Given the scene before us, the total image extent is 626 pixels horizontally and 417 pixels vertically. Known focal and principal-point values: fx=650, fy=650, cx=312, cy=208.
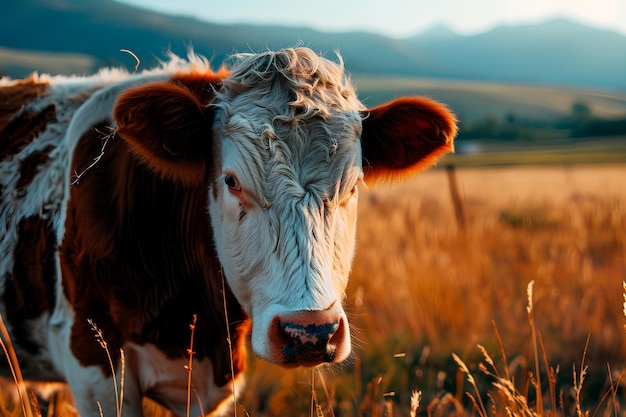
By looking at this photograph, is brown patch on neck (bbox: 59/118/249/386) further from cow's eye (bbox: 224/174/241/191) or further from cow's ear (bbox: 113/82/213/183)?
cow's eye (bbox: 224/174/241/191)

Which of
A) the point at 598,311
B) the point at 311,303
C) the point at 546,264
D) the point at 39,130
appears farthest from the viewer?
the point at 546,264

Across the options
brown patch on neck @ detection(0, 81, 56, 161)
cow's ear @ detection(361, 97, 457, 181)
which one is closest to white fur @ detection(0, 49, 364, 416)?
cow's ear @ detection(361, 97, 457, 181)

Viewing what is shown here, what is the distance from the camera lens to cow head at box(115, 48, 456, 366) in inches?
95.0

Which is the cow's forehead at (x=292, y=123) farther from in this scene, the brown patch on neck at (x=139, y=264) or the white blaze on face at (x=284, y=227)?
the brown patch on neck at (x=139, y=264)

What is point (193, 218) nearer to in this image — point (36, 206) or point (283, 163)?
point (283, 163)

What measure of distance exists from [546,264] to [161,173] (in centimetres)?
620

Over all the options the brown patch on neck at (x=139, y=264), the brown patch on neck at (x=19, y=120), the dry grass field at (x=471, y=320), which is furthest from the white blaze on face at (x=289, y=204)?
the brown patch on neck at (x=19, y=120)

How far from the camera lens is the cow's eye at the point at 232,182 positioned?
8.94 ft

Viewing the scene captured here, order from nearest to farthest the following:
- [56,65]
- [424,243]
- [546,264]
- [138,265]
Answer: [138,265], [546,264], [424,243], [56,65]

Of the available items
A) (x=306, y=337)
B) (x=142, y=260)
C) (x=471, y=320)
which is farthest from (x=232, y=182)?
(x=471, y=320)

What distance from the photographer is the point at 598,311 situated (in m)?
6.51

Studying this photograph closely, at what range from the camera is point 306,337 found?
2271mm

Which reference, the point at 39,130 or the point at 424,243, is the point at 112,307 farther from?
the point at 424,243

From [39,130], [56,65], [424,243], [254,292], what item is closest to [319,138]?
[254,292]
